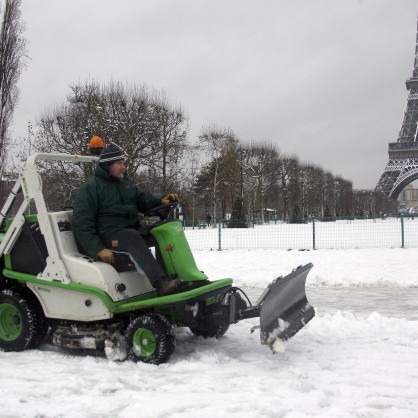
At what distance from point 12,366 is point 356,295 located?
5.63 metres

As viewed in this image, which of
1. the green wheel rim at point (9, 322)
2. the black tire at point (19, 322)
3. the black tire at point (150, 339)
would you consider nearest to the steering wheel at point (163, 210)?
the black tire at point (150, 339)

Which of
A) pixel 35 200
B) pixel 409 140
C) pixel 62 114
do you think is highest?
pixel 409 140

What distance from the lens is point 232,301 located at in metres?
4.82

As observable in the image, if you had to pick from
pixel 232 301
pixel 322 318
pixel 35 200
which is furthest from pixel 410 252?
pixel 35 200

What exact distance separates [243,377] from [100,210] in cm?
207

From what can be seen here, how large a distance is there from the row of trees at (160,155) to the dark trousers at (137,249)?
6285 millimetres

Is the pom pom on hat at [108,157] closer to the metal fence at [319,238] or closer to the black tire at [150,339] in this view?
the black tire at [150,339]

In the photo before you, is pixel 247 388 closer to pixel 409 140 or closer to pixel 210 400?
pixel 210 400

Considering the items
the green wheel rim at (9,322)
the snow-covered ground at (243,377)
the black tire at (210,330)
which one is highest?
the green wheel rim at (9,322)

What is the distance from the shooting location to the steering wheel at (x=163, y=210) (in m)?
5.17

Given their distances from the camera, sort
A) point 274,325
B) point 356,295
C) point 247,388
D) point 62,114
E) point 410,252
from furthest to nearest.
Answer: point 62,114 → point 410,252 → point 356,295 → point 274,325 → point 247,388

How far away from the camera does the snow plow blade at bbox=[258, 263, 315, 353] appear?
4336 mm

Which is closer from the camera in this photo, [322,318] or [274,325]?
[274,325]

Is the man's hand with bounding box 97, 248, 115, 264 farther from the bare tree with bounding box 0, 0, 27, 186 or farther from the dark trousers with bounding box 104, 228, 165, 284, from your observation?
the bare tree with bounding box 0, 0, 27, 186
